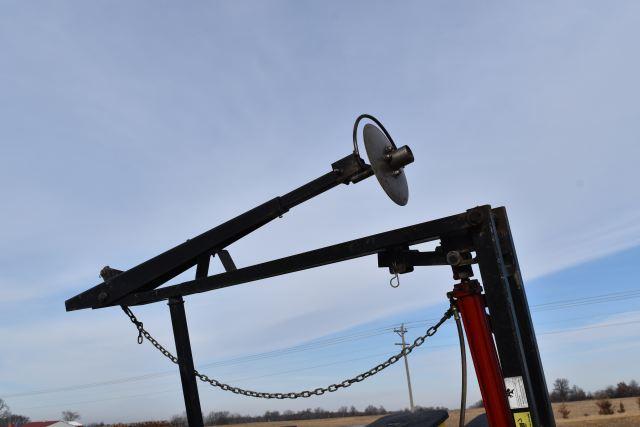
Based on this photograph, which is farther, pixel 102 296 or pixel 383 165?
pixel 102 296

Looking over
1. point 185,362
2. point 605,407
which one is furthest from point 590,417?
point 185,362

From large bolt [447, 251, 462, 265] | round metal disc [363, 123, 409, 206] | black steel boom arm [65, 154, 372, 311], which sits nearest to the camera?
large bolt [447, 251, 462, 265]

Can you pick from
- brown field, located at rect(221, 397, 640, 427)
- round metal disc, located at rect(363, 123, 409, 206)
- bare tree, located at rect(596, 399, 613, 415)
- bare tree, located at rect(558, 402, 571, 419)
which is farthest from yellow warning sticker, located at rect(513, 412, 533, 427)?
bare tree, located at rect(558, 402, 571, 419)

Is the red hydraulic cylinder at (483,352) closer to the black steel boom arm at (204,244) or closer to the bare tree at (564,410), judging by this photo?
the black steel boom arm at (204,244)

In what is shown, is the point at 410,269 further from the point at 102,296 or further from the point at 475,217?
the point at 102,296

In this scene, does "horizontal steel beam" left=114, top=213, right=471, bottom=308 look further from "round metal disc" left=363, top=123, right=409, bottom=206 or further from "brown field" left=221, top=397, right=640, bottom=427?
"brown field" left=221, top=397, right=640, bottom=427

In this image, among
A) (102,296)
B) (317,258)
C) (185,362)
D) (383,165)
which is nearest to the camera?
(317,258)

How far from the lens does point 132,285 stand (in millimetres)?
5426

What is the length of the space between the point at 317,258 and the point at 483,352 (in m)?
1.42

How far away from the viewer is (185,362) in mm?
5145

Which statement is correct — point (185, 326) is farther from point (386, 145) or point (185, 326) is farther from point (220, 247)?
point (386, 145)

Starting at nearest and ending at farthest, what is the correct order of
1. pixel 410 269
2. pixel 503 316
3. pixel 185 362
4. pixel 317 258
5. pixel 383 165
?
pixel 503 316
pixel 410 269
pixel 317 258
pixel 383 165
pixel 185 362

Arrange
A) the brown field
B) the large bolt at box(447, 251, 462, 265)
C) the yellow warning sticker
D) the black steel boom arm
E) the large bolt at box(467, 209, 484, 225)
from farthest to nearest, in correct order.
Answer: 1. the brown field
2. the black steel boom arm
3. the large bolt at box(447, 251, 462, 265)
4. the large bolt at box(467, 209, 484, 225)
5. the yellow warning sticker

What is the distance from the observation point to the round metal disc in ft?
14.3
